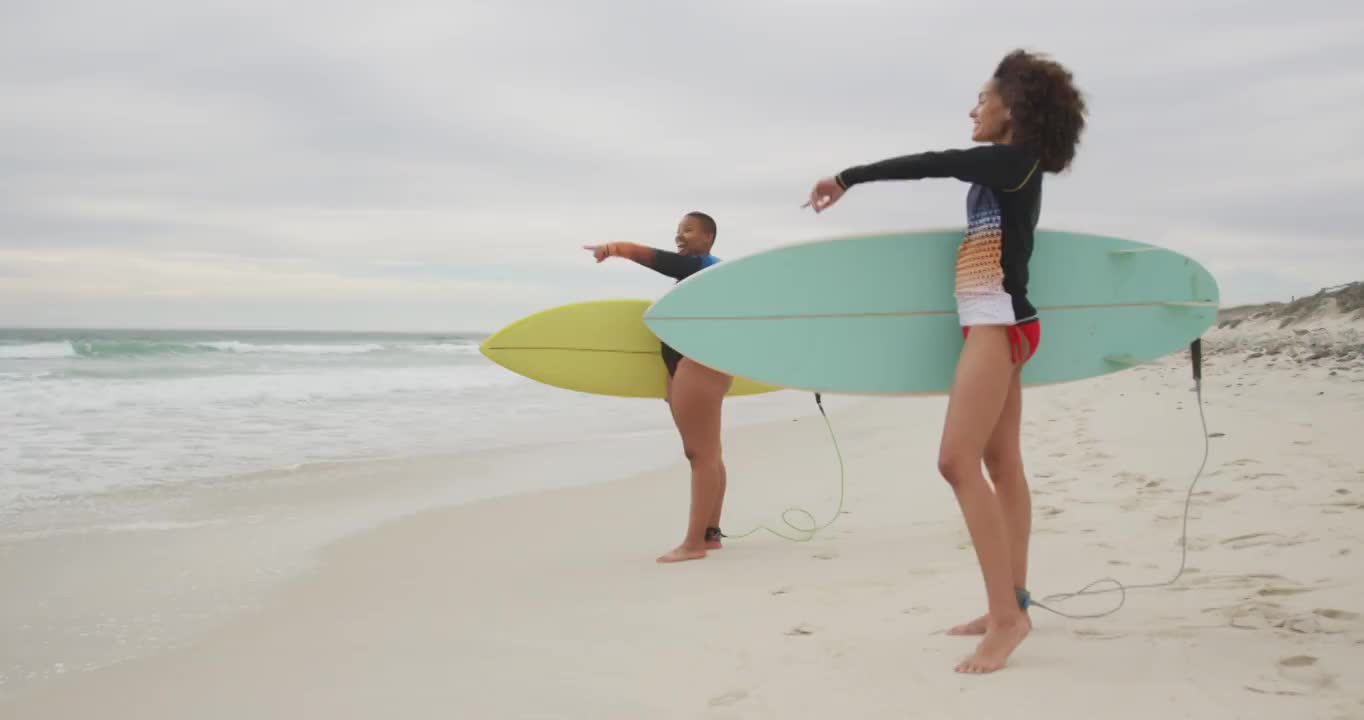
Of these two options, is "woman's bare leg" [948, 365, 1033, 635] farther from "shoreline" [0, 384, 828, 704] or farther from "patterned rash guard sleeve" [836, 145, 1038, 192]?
"shoreline" [0, 384, 828, 704]

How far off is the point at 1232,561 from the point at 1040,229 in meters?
1.17

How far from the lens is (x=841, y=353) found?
2.98 meters

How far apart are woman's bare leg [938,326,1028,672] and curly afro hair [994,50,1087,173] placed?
0.48 m

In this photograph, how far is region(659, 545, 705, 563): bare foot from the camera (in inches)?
146

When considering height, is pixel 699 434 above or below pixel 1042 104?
below

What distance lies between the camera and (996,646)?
7.21 ft

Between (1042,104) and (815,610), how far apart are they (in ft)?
4.98

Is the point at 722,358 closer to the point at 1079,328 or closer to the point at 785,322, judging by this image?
the point at 785,322

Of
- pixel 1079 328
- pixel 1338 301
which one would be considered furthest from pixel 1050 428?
pixel 1338 301

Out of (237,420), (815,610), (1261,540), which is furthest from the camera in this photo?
(237,420)

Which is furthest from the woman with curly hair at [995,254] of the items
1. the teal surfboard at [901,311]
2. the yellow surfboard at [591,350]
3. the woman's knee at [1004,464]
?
the yellow surfboard at [591,350]

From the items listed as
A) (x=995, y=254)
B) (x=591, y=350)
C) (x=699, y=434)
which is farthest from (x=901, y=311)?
(x=591, y=350)

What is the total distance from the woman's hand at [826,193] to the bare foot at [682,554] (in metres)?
1.85

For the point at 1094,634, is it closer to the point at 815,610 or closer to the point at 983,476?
the point at 983,476
